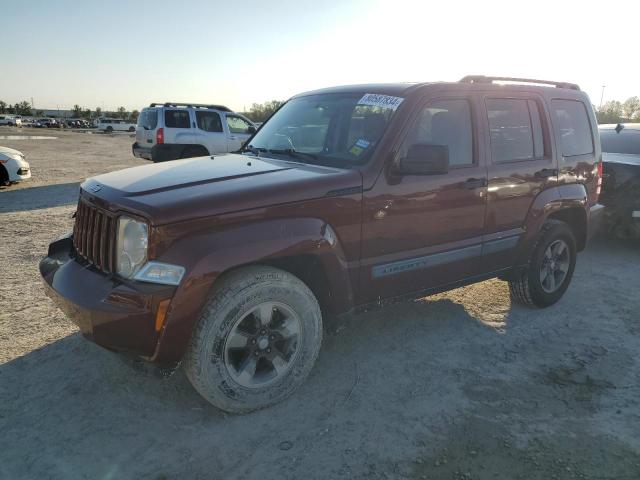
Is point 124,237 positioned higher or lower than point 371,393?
higher

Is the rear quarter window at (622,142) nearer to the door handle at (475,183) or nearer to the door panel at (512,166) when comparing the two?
the door panel at (512,166)

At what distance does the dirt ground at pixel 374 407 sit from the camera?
2.52 meters

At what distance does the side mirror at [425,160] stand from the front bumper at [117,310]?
1.67 m

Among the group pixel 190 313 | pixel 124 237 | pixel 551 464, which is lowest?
pixel 551 464

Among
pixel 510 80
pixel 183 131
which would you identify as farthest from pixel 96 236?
pixel 183 131

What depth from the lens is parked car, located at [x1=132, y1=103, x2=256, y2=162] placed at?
1270 cm

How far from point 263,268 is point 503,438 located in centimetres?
166

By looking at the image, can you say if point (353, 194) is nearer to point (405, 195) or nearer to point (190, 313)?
point (405, 195)

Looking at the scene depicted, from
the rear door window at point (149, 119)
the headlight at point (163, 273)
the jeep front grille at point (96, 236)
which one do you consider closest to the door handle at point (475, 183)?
the headlight at point (163, 273)

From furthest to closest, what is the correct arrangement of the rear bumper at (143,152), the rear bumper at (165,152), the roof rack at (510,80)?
the rear bumper at (143,152)
the rear bumper at (165,152)
the roof rack at (510,80)

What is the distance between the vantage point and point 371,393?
319cm

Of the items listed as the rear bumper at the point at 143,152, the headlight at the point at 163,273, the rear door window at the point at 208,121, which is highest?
the rear door window at the point at 208,121

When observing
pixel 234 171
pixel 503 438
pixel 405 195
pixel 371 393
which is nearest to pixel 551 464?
pixel 503 438

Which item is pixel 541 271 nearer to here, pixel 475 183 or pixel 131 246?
pixel 475 183
